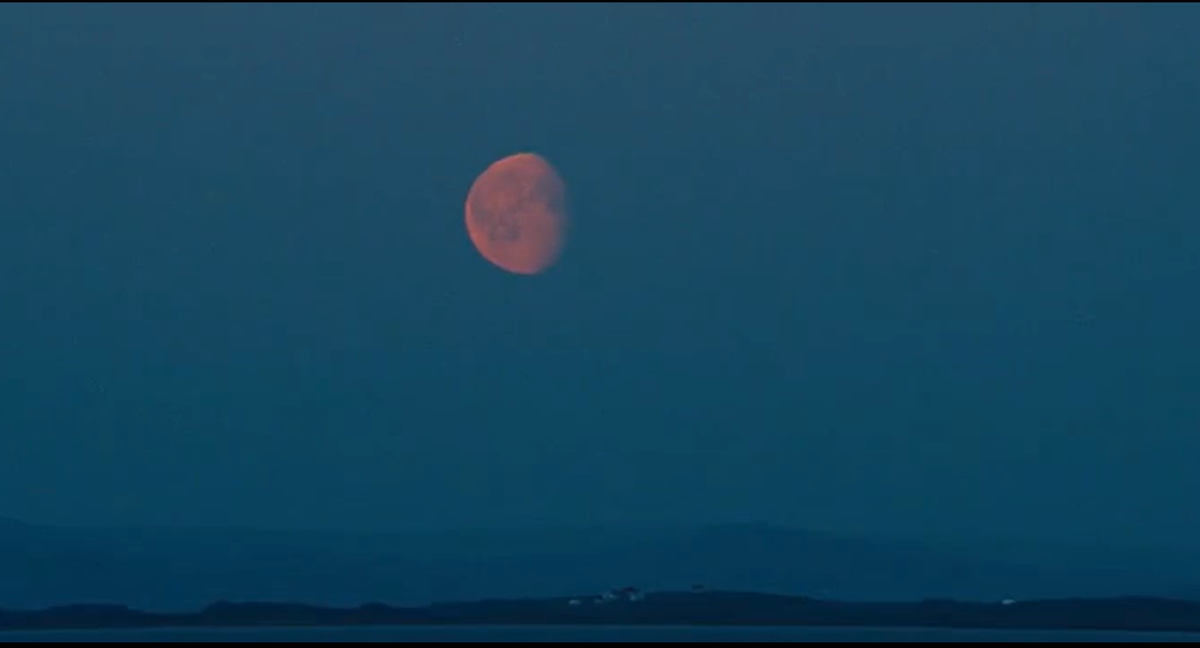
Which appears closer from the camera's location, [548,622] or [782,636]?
[782,636]

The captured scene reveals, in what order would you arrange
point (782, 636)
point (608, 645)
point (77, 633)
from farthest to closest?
point (77, 633), point (782, 636), point (608, 645)

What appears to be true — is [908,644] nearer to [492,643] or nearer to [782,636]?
[782,636]

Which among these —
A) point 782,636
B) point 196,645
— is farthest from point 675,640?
point 196,645

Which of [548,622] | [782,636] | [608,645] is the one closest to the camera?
[608,645]

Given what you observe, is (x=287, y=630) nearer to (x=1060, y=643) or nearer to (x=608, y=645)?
(x=608, y=645)

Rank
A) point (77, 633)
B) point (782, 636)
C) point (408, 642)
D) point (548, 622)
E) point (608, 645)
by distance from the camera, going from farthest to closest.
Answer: point (548, 622) → point (77, 633) → point (782, 636) → point (408, 642) → point (608, 645)

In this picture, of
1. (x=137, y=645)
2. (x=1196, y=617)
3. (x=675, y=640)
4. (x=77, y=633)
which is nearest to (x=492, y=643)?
(x=675, y=640)

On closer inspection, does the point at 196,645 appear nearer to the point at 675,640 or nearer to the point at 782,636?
the point at 675,640

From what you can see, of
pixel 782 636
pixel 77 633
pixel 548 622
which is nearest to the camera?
pixel 782 636

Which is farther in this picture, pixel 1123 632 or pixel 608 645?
pixel 1123 632
